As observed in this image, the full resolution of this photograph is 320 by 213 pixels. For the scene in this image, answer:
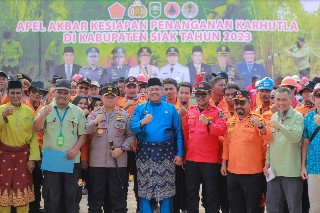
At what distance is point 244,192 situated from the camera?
646 centimetres

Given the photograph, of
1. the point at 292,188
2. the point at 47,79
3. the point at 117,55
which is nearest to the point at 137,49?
the point at 117,55

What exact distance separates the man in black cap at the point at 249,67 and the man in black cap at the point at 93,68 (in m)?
4.09

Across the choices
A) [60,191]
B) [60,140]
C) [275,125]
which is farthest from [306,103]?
[60,191]

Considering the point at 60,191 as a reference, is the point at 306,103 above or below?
above

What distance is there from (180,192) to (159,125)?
3.86 ft

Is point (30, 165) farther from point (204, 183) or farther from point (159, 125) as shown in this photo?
point (204, 183)

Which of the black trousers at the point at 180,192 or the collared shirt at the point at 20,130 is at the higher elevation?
the collared shirt at the point at 20,130

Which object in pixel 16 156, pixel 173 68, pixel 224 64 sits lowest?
pixel 16 156

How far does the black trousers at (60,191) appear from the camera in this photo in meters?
6.55

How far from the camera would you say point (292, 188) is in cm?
616

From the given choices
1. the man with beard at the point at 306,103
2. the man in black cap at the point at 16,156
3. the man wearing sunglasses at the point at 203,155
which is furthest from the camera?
the man with beard at the point at 306,103

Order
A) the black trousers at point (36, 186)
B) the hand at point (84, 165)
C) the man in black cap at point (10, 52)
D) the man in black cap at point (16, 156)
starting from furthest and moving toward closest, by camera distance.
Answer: the man in black cap at point (10, 52), the black trousers at point (36, 186), the hand at point (84, 165), the man in black cap at point (16, 156)

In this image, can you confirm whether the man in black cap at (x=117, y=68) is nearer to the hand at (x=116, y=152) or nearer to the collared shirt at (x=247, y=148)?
the hand at (x=116, y=152)

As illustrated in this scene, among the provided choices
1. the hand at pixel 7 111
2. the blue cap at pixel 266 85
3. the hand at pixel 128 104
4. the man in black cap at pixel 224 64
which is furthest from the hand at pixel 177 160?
the man in black cap at pixel 224 64
